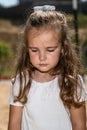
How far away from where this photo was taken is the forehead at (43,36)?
8.55ft

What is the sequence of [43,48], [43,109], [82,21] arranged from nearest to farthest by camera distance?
[43,48], [43,109], [82,21]

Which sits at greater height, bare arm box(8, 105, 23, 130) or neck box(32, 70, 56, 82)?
neck box(32, 70, 56, 82)

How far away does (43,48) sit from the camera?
8.46ft

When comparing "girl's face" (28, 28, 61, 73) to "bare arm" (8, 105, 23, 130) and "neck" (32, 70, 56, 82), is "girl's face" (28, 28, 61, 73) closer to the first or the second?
"neck" (32, 70, 56, 82)

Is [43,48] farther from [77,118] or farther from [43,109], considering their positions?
[77,118]

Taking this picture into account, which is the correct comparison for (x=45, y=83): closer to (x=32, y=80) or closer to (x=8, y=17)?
(x=32, y=80)

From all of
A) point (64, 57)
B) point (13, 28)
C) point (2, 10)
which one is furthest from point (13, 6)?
point (64, 57)

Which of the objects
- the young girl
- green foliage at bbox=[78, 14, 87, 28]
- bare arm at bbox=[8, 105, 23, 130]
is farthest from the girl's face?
green foliage at bbox=[78, 14, 87, 28]

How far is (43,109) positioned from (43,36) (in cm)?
42

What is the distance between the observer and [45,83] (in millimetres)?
2750

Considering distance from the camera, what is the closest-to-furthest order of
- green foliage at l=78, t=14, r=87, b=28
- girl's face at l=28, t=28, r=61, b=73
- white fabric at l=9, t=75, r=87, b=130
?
girl's face at l=28, t=28, r=61, b=73
white fabric at l=9, t=75, r=87, b=130
green foliage at l=78, t=14, r=87, b=28

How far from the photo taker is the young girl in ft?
8.76

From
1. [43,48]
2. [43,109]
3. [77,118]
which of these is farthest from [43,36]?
[77,118]

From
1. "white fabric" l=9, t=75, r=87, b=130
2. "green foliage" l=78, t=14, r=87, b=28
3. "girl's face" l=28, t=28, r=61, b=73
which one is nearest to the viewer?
"girl's face" l=28, t=28, r=61, b=73
